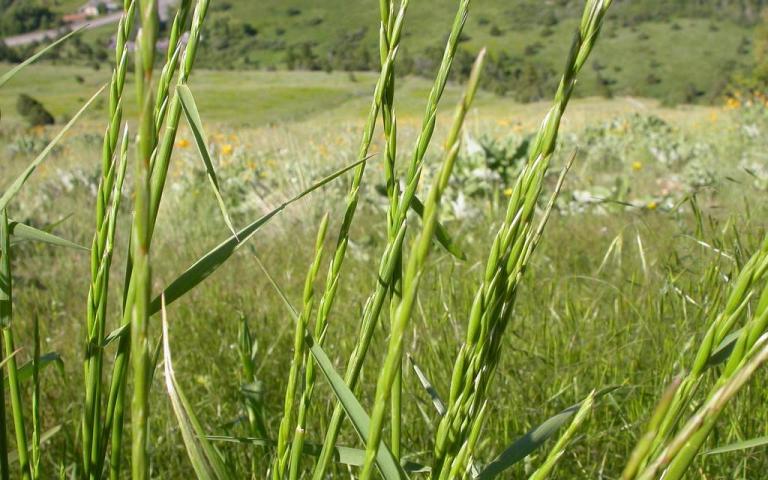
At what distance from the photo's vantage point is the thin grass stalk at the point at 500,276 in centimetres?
40

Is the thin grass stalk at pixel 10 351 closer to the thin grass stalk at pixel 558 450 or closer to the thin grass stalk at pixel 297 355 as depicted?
the thin grass stalk at pixel 297 355

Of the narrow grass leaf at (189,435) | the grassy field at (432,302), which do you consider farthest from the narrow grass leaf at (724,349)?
the narrow grass leaf at (189,435)

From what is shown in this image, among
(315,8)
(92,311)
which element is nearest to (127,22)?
(92,311)

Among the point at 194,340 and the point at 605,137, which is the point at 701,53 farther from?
the point at 194,340

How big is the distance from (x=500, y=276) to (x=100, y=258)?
11.2 inches

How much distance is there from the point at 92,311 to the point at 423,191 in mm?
3737

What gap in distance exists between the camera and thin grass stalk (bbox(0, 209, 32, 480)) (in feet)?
1.80

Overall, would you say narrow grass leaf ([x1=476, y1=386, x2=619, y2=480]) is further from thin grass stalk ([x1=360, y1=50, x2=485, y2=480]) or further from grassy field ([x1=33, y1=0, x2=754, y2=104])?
grassy field ([x1=33, y1=0, x2=754, y2=104])

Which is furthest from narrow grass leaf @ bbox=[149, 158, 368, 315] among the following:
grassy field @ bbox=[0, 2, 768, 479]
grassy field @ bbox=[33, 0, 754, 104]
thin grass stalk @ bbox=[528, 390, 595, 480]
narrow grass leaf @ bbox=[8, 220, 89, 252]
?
grassy field @ bbox=[33, 0, 754, 104]

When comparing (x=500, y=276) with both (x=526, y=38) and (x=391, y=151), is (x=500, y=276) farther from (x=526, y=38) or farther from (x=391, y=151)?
(x=526, y=38)

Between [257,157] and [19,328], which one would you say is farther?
[257,157]

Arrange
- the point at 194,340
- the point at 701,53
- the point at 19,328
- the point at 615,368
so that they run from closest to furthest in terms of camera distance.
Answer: the point at 615,368, the point at 194,340, the point at 19,328, the point at 701,53

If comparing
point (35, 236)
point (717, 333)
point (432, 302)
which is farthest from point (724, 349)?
point (432, 302)

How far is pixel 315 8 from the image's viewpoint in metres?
61.1
